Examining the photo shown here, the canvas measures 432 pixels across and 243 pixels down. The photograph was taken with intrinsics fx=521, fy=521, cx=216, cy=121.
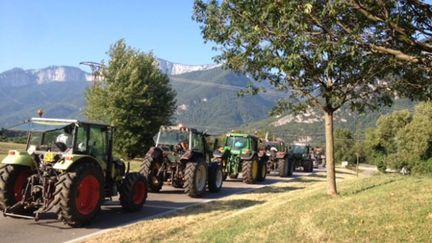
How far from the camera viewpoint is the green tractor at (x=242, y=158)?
69.5 ft

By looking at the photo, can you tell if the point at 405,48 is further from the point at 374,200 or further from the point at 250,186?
the point at 250,186

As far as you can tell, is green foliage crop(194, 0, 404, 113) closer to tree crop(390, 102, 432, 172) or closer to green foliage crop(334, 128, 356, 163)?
tree crop(390, 102, 432, 172)

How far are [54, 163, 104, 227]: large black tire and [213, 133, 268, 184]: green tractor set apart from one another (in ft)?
36.0

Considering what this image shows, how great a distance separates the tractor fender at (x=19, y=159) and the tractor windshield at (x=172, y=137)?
6557 millimetres

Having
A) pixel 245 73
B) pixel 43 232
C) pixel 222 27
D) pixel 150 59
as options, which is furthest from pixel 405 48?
pixel 150 59

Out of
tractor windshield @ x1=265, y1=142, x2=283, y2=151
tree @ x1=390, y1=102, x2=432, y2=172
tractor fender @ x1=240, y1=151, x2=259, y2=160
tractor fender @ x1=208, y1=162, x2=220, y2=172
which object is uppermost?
tree @ x1=390, y1=102, x2=432, y2=172

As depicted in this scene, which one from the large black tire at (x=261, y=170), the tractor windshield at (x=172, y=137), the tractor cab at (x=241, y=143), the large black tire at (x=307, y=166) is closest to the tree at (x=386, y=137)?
the large black tire at (x=307, y=166)

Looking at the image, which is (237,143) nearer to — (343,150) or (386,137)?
(386,137)

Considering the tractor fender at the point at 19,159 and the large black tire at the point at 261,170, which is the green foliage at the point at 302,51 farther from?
the large black tire at the point at 261,170

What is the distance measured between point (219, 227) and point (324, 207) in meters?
2.53

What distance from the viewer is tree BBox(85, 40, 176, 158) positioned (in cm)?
3138

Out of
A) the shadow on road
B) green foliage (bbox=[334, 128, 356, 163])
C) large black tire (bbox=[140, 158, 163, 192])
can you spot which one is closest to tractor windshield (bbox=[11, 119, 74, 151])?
large black tire (bbox=[140, 158, 163, 192])

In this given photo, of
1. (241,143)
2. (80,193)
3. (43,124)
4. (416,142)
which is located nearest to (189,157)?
(43,124)

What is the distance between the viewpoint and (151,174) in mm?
15812
